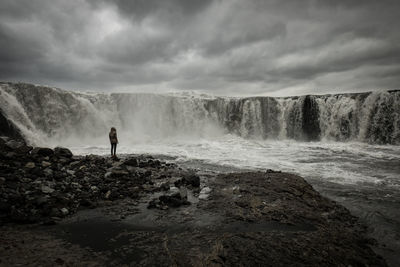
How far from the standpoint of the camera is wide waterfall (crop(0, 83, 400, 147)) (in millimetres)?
24562

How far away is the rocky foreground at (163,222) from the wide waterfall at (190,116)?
14.8 m

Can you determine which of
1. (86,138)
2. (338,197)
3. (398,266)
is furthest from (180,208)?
(86,138)

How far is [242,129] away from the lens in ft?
110

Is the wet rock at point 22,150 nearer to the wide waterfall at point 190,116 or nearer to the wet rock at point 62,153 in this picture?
the wet rock at point 62,153

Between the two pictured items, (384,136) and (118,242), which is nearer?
(118,242)

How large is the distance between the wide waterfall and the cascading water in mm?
93

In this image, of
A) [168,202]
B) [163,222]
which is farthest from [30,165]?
[163,222]

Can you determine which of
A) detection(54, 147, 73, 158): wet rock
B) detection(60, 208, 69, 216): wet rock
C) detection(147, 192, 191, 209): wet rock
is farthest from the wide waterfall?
detection(147, 192, 191, 209): wet rock

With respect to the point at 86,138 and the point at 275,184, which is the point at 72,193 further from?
the point at 86,138

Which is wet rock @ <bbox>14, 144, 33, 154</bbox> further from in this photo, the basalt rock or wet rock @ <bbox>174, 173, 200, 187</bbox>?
wet rock @ <bbox>174, 173, 200, 187</bbox>

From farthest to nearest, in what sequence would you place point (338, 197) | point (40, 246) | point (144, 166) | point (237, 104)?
point (237, 104) < point (144, 166) < point (338, 197) < point (40, 246)

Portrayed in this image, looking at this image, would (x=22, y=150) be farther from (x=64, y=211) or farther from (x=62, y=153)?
(x=64, y=211)

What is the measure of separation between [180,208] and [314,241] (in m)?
3.05

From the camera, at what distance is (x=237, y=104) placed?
Result: 112 ft
